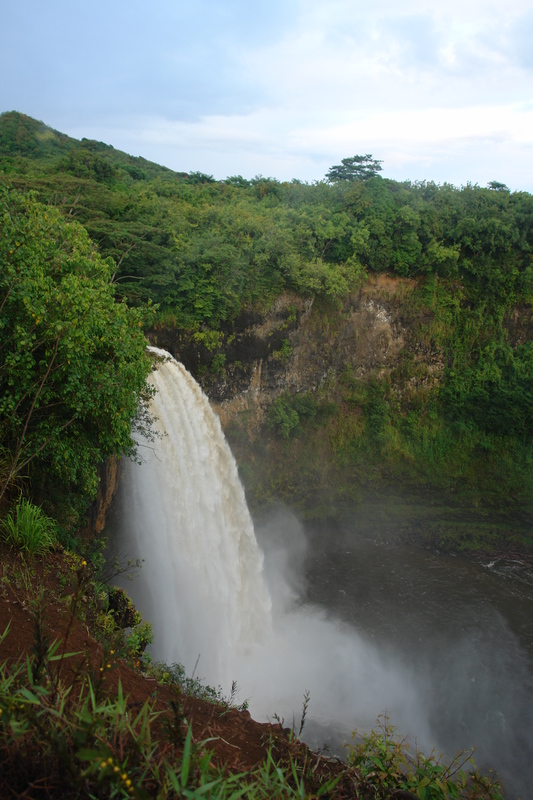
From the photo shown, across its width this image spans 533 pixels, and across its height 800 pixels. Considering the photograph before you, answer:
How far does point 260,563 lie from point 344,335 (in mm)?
9573

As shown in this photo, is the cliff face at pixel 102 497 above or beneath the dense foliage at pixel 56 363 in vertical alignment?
beneath

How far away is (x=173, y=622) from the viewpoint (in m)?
11.2

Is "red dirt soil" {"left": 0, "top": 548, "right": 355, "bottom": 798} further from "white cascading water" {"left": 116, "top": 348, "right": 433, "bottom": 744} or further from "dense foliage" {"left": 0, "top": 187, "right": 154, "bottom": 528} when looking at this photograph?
"white cascading water" {"left": 116, "top": 348, "right": 433, "bottom": 744}

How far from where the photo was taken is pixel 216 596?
485 inches

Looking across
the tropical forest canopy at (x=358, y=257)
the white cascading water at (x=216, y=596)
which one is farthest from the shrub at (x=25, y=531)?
the tropical forest canopy at (x=358, y=257)

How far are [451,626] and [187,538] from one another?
27.7 ft

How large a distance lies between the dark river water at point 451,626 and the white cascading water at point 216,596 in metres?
0.70

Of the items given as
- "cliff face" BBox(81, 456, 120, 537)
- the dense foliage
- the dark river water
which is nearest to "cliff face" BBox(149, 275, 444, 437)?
"cliff face" BBox(81, 456, 120, 537)

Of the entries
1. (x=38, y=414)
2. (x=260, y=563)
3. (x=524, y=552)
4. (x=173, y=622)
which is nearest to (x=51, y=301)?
(x=38, y=414)

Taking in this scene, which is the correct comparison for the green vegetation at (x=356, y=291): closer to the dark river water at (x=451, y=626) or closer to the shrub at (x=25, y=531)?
the dark river water at (x=451, y=626)

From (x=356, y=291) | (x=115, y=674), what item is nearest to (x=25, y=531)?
(x=115, y=674)

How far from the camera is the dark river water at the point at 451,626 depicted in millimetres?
11438

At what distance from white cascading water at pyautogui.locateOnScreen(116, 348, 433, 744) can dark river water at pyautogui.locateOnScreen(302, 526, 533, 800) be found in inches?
27.4

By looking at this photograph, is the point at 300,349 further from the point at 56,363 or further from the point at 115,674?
the point at 115,674
